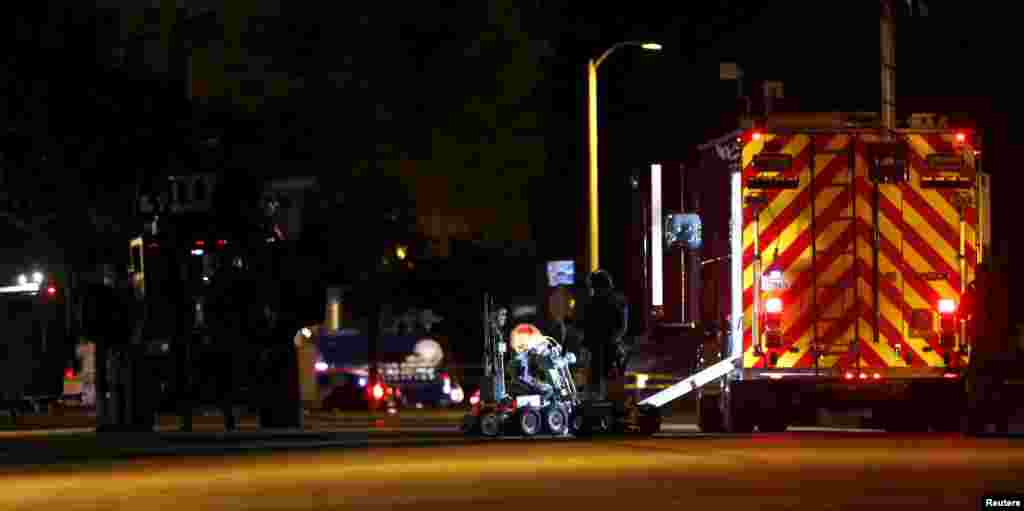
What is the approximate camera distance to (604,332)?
2378 cm

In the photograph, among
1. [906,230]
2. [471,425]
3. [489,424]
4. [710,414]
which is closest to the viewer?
[906,230]

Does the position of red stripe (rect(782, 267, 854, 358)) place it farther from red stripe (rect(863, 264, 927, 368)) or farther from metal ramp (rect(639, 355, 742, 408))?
metal ramp (rect(639, 355, 742, 408))

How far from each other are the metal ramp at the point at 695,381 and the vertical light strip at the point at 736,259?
0.21 m

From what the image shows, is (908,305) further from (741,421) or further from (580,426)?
(580,426)

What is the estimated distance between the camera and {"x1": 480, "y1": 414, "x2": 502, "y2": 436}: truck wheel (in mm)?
24312

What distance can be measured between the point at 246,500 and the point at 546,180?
90.2 ft

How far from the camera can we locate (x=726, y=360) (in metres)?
23.7

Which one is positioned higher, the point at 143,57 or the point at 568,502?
the point at 143,57

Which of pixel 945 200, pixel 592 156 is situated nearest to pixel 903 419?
pixel 945 200

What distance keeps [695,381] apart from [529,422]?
2.05m

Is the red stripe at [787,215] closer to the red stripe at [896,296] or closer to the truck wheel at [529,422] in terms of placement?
the red stripe at [896,296]

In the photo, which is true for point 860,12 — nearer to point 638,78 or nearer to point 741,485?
point 638,78

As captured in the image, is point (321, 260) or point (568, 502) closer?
point (568, 502)

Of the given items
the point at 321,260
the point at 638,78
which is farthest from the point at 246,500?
the point at 638,78
